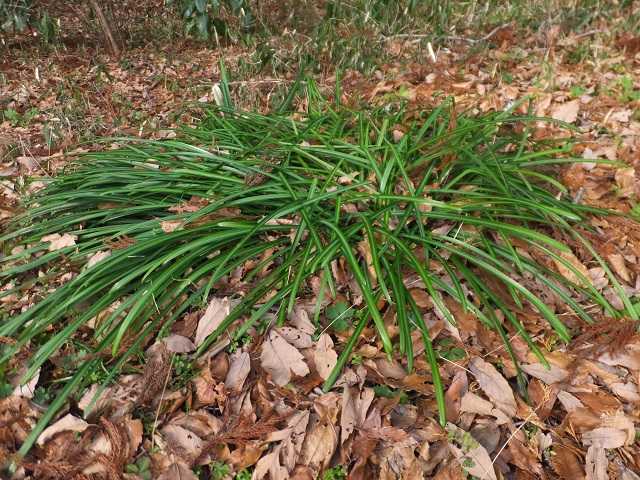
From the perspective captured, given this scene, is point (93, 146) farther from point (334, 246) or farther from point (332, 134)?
point (334, 246)

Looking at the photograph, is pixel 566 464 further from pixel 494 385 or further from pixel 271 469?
pixel 271 469

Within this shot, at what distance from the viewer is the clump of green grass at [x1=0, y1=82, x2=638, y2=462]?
5.38ft

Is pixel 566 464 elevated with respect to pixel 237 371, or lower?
lower

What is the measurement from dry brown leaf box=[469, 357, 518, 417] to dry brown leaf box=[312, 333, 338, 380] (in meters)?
0.48

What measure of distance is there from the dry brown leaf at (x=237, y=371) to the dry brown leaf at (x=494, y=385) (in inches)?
30.5

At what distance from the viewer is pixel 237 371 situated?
1614 mm

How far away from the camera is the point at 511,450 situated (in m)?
1.41

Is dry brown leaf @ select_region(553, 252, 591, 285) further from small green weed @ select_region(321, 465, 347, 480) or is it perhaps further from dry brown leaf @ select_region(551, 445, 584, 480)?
small green weed @ select_region(321, 465, 347, 480)

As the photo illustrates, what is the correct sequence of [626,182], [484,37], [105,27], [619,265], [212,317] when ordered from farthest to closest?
[105,27] < [484,37] < [626,182] < [619,265] < [212,317]

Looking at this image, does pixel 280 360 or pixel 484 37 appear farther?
pixel 484 37

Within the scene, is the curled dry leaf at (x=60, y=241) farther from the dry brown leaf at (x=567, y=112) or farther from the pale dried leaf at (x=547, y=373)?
the dry brown leaf at (x=567, y=112)

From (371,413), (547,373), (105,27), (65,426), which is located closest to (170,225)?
(65,426)

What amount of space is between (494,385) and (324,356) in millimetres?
574

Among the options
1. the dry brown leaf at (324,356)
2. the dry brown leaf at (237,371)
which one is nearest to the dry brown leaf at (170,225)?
the dry brown leaf at (237,371)
